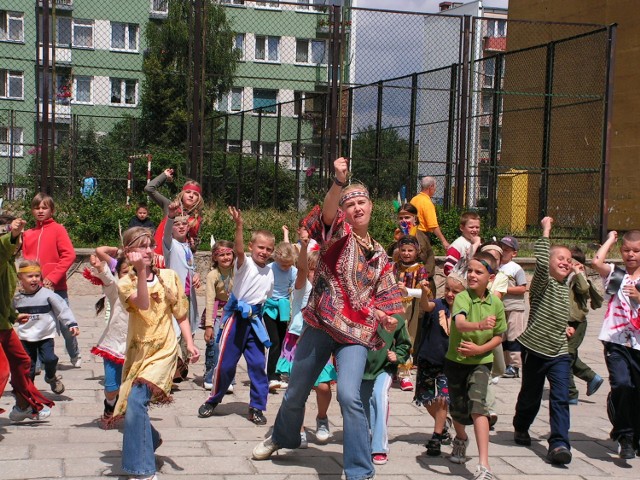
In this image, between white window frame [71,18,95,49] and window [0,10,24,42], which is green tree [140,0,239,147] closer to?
white window frame [71,18,95,49]

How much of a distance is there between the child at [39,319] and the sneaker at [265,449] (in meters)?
2.41

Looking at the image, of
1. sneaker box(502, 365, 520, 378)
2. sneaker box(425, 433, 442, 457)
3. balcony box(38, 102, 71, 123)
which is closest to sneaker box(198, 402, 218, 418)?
sneaker box(425, 433, 442, 457)

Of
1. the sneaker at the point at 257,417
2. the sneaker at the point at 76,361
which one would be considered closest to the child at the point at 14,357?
the sneaker at the point at 257,417

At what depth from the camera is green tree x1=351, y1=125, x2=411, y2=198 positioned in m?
19.5

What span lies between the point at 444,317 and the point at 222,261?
2651 mm

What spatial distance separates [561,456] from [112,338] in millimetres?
3268

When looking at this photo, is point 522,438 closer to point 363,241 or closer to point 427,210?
point 363,241

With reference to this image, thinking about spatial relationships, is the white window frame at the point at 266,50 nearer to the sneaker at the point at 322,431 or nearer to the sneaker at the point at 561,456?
the sneaker at the point at 322,431

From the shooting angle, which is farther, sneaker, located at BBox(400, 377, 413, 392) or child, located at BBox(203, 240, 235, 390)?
sneaker, located at BBox(400, 377, 413, 392)

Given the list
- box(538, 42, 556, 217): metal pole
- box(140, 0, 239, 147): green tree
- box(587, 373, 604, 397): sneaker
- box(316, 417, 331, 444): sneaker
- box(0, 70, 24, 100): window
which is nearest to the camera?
box(316, 417, 331, 444): sneaker

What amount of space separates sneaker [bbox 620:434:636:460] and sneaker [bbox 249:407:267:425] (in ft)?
8.70

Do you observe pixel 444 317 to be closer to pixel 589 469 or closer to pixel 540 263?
pixel 540 263

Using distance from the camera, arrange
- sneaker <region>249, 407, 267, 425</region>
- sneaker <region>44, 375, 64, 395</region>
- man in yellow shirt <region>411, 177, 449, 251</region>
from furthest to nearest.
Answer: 1. man in yellow shirt <region>411, 177, 449, 251</region>
2. sneaker <region>44, 375, 64, 395</region>
3. sneaker <region>249, 407, 267, 425</region>

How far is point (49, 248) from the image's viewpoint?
8.96 meters
